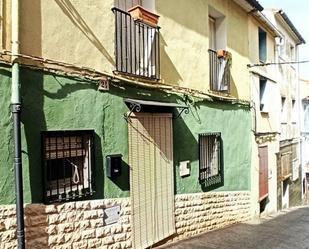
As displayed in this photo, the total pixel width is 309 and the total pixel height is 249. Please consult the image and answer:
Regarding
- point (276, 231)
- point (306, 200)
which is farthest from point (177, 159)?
point (306, 200)

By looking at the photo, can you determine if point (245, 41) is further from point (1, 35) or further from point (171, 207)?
point (1, 35)

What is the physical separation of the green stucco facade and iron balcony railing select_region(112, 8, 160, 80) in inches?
15.0

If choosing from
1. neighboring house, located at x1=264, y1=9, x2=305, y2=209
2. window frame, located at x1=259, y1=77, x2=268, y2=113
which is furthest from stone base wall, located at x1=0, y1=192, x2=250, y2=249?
neighboring house, located at x1=264, y1=9, x2=305, y2=209

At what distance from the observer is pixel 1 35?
16.2 ft

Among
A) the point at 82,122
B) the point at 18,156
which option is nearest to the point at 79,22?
the point at 82,122

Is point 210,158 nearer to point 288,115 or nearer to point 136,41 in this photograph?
point 136,41

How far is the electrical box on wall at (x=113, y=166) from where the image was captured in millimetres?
6383

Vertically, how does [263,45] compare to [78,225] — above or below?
above

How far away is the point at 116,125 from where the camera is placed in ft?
21.9

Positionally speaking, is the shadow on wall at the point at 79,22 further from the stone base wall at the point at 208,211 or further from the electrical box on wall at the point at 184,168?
the stone base wall at the point at 208,211

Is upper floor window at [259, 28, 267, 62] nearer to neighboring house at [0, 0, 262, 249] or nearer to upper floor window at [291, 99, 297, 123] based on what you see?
neighboring house at [0, 0, 262, 249]

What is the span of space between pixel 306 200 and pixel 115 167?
21.4 meters

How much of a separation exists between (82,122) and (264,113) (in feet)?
31.9

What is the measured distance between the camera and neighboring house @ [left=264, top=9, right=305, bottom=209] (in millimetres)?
16938
